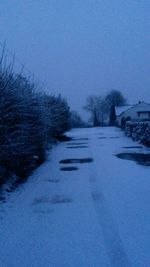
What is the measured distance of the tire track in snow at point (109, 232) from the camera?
4.21 meters

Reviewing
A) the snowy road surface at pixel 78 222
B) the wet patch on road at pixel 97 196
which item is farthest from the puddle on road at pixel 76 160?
the wet patch on road at pixel 97 196

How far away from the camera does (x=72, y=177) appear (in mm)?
9805

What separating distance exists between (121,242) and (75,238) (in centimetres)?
74

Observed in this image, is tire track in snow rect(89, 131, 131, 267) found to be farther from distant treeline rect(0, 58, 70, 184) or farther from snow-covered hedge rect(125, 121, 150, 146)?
snow-covered hedge rect(125, 121, 150, 146)

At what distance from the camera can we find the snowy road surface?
14.2 ft

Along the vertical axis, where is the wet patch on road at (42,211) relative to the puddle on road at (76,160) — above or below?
below

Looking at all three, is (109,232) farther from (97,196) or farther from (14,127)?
(14,127)

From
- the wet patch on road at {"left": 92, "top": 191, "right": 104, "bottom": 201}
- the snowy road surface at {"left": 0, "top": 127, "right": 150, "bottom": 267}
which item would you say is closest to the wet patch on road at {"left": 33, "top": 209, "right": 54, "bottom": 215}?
the snowy road surface at {"left": 0, "top": 127, "right": 150, "bottom": 267}

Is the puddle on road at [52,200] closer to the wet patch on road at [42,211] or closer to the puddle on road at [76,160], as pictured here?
the wet patch on road at [42,211]

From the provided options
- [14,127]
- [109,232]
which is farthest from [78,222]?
[14,127]

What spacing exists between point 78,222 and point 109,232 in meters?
0.74

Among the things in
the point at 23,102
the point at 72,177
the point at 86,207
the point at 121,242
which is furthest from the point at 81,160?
the point at 121,242

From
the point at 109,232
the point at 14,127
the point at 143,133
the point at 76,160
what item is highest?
the point at 14,127

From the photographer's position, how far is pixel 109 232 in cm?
516
